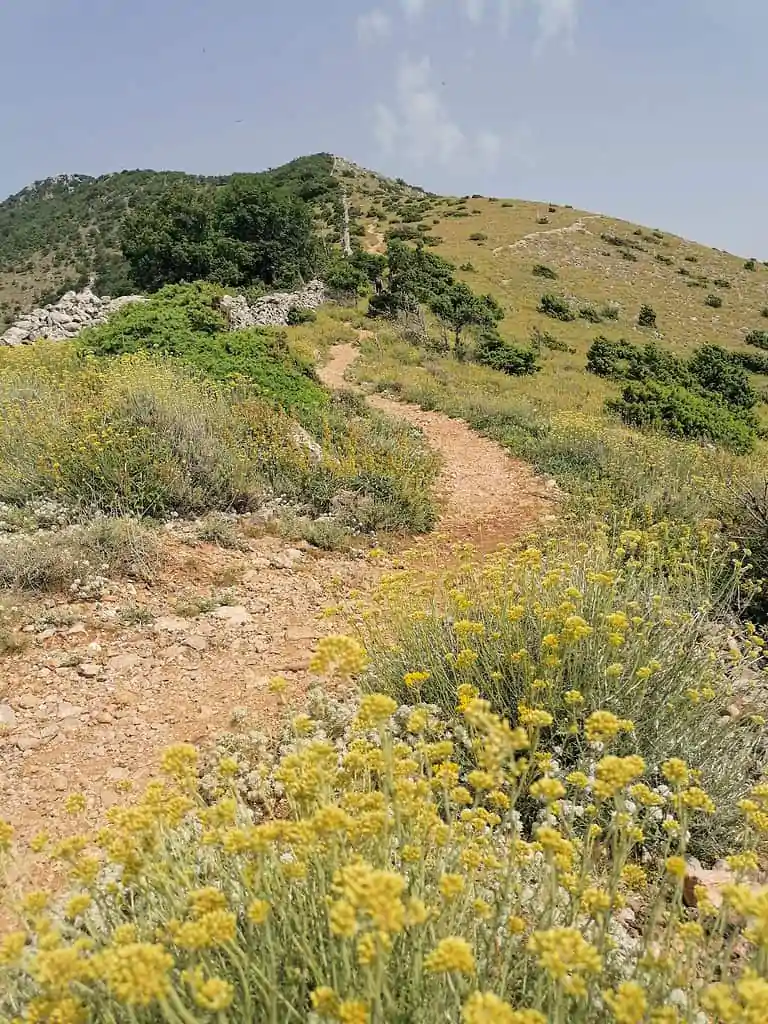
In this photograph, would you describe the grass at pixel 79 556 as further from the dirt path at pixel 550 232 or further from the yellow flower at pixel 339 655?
the dirt path at pixel 550 232

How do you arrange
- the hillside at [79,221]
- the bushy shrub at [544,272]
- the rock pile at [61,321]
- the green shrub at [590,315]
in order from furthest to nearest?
the hillside at [79,221]
the bushy shrub at [544,272]
the green shrub at [590,315]
the rock pile at [61,321]

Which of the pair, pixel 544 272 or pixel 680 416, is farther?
pixel 544 272

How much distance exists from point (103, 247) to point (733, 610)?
53385mm

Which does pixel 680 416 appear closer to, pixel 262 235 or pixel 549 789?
pixel 549 789

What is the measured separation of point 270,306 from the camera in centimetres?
1923

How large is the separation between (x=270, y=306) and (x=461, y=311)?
6.95 m

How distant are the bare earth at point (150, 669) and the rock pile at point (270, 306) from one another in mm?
9839

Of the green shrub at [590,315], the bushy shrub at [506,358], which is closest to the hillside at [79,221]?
the green shrub at [590,315]

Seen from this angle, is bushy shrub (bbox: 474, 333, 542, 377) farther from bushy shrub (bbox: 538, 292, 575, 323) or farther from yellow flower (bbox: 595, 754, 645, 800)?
yellow flower (bbox: 595, 754, 645, 800)

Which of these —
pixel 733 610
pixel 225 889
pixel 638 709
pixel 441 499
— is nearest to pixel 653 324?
pixel 441 499

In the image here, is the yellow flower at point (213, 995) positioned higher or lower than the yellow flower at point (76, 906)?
higher

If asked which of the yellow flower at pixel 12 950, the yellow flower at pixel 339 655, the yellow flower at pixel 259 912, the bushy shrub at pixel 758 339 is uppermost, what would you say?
the bushy shrub at pixel 758 339

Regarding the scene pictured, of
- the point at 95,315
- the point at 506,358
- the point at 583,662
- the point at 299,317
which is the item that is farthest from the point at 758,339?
the point at 583,662

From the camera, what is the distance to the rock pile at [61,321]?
52.5 feet
